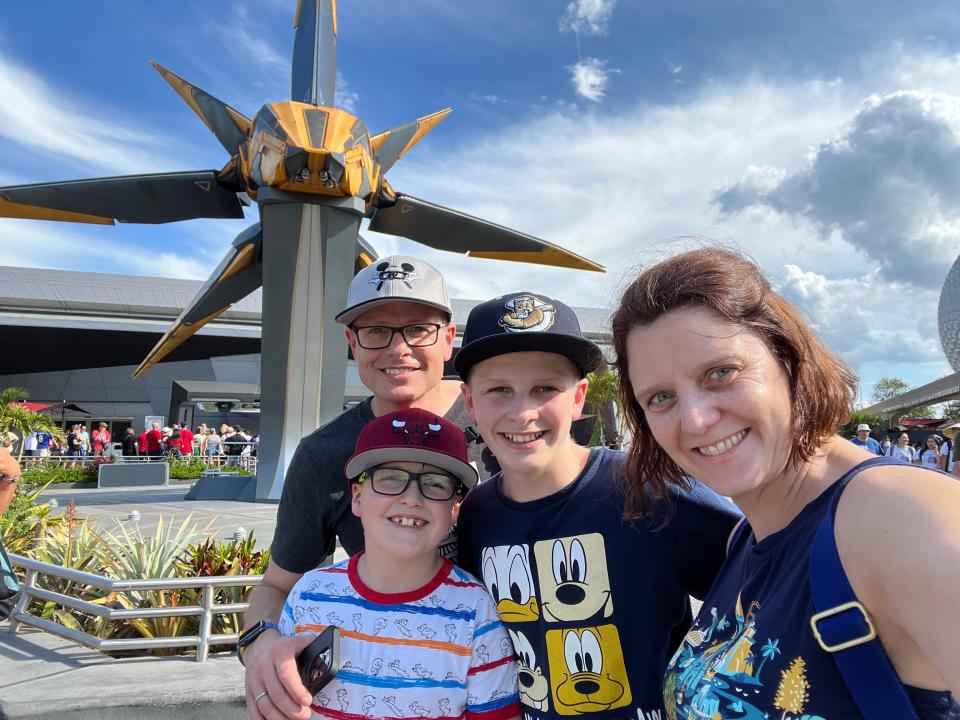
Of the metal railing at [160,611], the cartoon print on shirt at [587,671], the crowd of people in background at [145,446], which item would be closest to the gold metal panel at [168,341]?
the crowd of people in background at [145,446]

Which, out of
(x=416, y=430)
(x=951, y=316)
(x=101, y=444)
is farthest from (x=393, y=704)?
(x=951, y=316)

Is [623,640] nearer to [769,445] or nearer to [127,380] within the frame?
[769,445]

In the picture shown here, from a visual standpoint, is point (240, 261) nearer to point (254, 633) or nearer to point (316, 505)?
point (316, 505)

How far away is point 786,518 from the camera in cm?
120

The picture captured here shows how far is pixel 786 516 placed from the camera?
1.20 meters

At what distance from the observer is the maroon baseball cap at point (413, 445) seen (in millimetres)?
1721

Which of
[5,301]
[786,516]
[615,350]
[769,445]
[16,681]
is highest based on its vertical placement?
[5,301]

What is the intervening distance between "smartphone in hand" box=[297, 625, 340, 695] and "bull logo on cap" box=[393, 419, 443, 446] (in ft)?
1.67

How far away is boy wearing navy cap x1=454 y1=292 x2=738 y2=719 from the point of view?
1.55 m

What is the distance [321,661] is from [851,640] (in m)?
1.12

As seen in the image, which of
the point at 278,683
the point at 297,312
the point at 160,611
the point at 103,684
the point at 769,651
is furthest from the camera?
the point at 297,312

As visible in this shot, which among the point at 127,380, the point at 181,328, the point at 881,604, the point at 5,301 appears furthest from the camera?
the point at 127,380

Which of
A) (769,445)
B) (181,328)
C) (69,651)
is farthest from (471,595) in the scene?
(181,328)

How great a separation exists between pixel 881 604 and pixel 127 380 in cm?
3471
